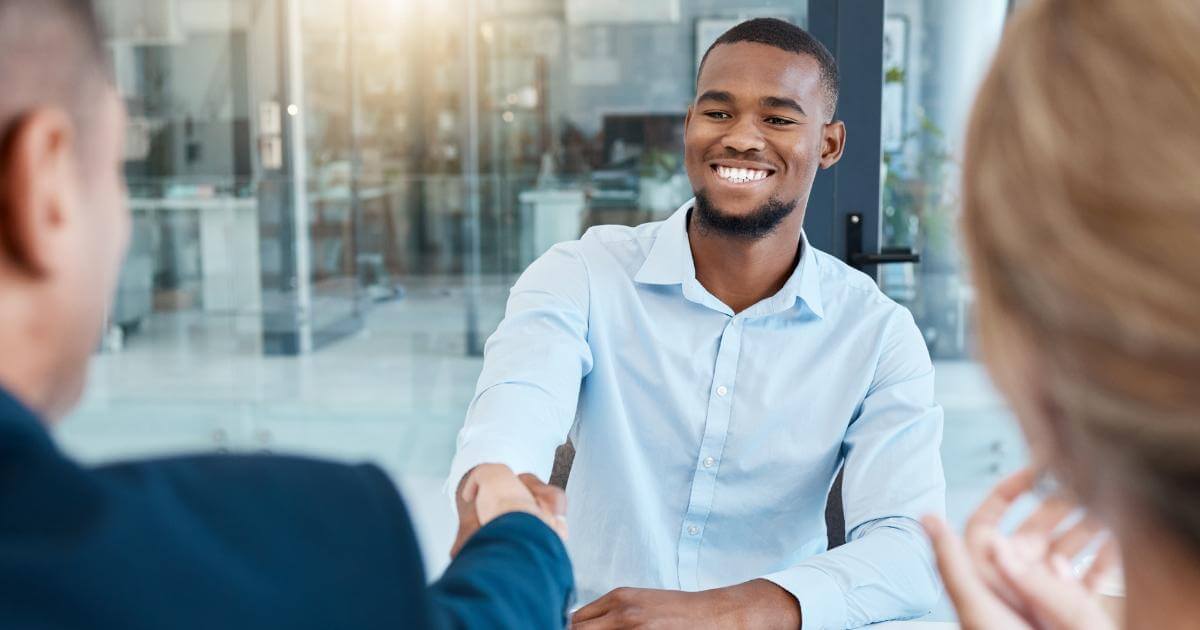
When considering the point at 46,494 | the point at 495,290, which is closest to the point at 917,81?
the point at 495,290

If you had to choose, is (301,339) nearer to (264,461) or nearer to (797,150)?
(797,150)

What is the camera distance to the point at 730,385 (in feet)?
5.94

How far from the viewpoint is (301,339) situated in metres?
4.76

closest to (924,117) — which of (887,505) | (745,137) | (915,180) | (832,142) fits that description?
(915,180)

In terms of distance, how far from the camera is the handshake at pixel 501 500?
3.63ft

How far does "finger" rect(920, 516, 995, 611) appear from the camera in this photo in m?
0.77

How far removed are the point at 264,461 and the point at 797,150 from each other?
155 centimetres

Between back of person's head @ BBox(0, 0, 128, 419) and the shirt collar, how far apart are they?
1.29 meters

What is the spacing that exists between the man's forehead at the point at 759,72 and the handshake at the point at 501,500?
101 cm

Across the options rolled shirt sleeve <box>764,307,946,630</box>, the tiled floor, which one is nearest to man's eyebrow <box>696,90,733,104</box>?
rolled shirt sleeve <box>764,307,946,630</box>

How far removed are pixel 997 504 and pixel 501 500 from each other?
505 mm

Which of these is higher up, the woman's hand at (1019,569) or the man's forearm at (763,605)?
the woman's hand at (1019,569)

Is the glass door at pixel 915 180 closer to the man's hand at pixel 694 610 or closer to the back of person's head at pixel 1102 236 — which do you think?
the man's hand at pixel 694 610

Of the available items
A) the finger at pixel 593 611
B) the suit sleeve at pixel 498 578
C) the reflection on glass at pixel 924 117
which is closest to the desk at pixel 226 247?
the reflection on glass at pixel 924 117
